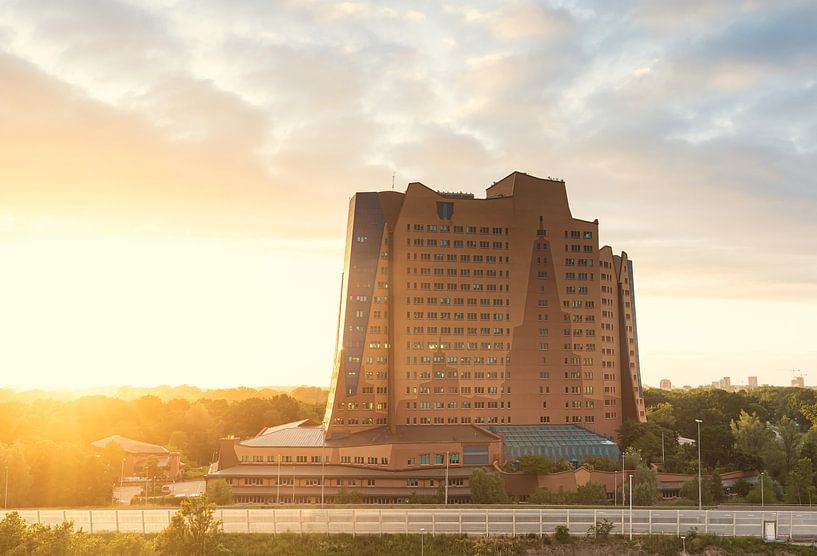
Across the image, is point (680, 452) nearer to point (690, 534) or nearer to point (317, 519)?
point (690, 534)

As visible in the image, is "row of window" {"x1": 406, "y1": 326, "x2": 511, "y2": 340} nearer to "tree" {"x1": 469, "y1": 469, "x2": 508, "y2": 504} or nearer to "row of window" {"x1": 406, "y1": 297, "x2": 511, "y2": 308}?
"row of window" {"x1": 406, "y1": 297, "x2": 511, "y2": 308}

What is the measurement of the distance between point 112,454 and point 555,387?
9346cm

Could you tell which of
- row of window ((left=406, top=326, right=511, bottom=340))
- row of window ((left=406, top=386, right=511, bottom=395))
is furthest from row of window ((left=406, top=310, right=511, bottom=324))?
row of window ((left=406, top=386, right=511, bottom=395))

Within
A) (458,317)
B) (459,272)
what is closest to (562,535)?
(458,317)

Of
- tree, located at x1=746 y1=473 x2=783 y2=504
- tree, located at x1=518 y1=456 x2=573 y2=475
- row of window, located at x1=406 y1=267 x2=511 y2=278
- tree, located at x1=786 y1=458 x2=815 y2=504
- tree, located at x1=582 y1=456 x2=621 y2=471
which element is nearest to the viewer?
tree, located at x1=746 y1=473 x2=783 y2=504

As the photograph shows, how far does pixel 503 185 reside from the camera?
16500cm

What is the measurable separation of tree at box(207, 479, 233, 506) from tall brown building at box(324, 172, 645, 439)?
28.2m

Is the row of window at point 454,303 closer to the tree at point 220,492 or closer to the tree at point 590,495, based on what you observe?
the tree at point 590,495

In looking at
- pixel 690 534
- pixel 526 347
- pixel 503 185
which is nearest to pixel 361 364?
pixel 526 347

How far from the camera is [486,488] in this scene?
12150cm

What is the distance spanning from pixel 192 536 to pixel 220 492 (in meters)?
41.4

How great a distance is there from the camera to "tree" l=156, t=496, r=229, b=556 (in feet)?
262

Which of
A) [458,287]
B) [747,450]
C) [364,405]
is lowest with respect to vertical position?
[747,450]

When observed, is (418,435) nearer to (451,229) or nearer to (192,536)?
(451,229)
